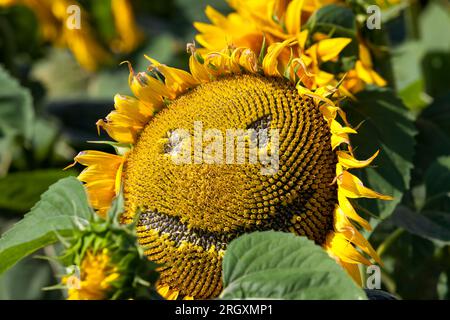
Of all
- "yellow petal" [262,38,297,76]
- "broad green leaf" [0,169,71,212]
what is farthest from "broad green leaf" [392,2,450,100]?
"broad green leaf" [0,169,71,212]

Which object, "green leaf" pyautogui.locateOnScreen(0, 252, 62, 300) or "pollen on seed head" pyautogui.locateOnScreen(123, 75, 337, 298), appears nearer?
"pollen on seed head" pyautogui.locateOnScreen(123, 75, 337, 298)

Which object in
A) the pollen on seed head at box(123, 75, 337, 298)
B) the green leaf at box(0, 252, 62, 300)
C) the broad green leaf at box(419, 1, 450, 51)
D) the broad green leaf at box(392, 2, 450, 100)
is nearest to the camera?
the pollen on seed head at box(123, 75, 337, 298)

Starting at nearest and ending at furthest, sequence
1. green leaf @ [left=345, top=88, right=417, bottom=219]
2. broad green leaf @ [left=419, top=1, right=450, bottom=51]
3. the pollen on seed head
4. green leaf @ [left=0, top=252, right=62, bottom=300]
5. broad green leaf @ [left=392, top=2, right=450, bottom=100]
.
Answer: the pollen on seed head
green leaf @ [left=345, top=88, right=417, bottom=219]
green leaf @ [left=0, top=252, right=62, bottom=300]
broad green leaf @ [left=392, top=2, right=450, bottom=100]
broad green leaf @ [left=419, top=1, right=450, bottom=51]

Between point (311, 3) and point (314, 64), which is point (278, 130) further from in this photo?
point (311, 3)

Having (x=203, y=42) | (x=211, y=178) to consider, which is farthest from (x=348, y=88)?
(x=211, y=178)

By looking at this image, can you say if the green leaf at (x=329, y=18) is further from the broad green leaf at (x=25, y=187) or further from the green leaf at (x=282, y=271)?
the broad green leaf at (x=25, y=187)

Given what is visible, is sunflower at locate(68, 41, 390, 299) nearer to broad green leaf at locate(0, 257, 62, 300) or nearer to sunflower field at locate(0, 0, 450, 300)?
sunflower field at locate(0, 0, 450, 300)
